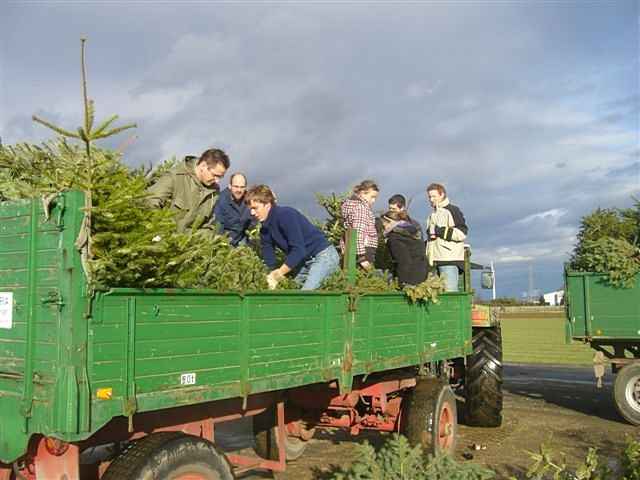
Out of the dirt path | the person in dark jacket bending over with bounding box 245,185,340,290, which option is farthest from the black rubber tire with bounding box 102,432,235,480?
the dirt path

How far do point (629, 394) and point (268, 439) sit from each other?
19.0ft

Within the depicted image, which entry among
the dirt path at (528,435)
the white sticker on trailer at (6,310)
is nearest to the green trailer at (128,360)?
the white sticker on trailer at (6,310)

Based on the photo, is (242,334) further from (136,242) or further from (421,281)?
(421,281)

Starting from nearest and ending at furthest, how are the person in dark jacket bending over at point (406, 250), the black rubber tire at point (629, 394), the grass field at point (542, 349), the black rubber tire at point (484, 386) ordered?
the person in dark jacket bending over at point (406, 250), the black rubber tire at point (484, 386), the black rubber tire at point (629, 394), the grass field at point (542, 349)

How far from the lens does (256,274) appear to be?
4.73 m

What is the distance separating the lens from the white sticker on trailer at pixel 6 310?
12.0ft

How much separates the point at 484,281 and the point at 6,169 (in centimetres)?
676

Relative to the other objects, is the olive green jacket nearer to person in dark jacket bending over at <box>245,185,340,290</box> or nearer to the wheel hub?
person in dark jacket bending over at <box>245,185,340,290</box>

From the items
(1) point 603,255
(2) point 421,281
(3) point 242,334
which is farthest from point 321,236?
(1) point 603,255

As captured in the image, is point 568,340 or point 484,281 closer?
point 484,281

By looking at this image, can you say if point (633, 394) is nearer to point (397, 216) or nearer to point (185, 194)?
point (397, 216)

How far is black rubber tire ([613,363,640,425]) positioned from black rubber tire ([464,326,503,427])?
1836 mm

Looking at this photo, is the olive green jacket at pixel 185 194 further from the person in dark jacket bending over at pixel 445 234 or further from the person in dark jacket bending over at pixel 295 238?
the person in dark jacket bending over at pixel 445 234

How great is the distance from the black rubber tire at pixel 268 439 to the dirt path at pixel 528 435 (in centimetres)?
19
